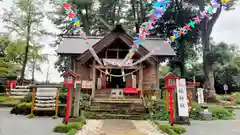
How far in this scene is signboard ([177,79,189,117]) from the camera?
7.05 m

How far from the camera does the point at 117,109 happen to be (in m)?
8.91

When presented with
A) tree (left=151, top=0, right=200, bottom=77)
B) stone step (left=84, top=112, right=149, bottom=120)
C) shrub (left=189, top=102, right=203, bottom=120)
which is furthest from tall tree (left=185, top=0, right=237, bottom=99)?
stone step (left=84, top=112, right=149, bottom=120)

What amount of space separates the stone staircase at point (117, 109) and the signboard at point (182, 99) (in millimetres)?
1889

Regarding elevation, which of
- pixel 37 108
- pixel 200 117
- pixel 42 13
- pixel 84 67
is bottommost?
pixel 200 117

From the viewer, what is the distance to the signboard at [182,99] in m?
7.05

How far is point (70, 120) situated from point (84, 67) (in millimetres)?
6526

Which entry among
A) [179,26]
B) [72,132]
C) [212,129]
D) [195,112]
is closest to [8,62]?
[72,132]

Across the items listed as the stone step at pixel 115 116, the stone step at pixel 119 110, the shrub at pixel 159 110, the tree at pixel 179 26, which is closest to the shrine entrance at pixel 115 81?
the stone step at pixel 119 110

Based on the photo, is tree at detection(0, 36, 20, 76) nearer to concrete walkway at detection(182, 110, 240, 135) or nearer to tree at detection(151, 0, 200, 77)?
concrete walkway at detection(182, 110, 240, 135)

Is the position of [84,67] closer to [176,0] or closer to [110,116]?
[110,116]

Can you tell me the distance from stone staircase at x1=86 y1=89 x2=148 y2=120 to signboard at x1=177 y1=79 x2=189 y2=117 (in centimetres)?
189

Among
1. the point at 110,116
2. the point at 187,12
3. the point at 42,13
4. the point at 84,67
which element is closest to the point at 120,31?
the point at 84,67

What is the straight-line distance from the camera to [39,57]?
22.5 meters

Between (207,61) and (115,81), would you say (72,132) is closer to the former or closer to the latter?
(115,81)
